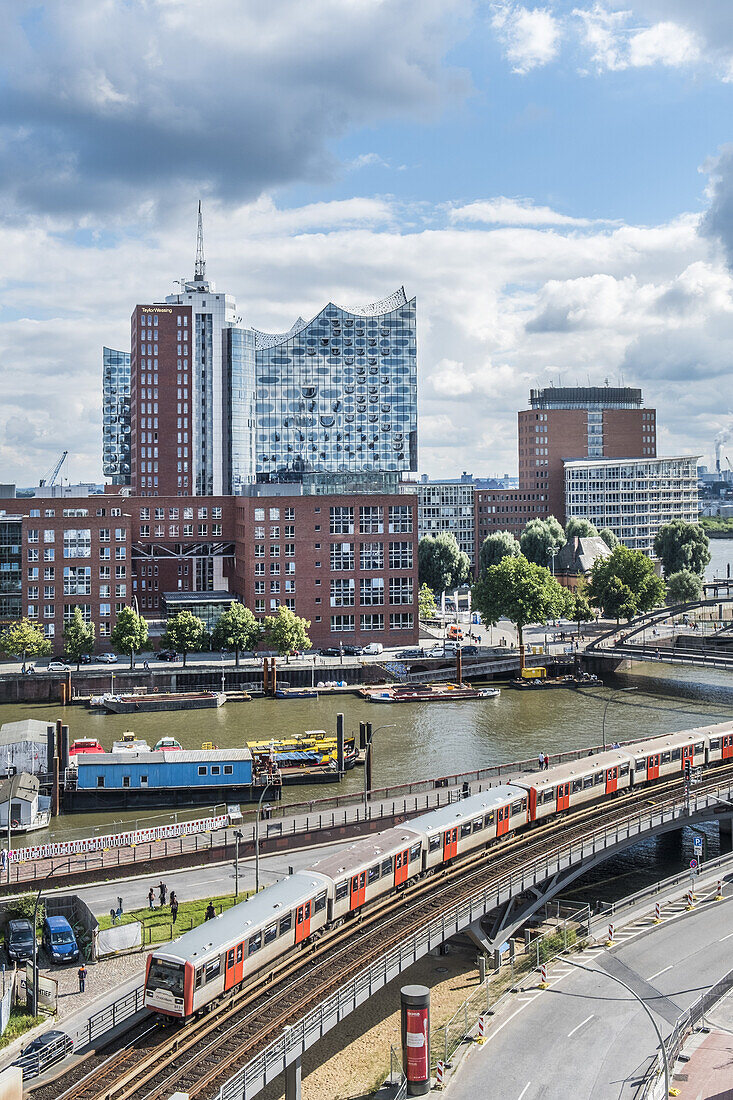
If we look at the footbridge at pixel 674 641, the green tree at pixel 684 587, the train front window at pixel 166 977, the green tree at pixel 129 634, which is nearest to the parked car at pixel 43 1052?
the train front window at pixel 166 977

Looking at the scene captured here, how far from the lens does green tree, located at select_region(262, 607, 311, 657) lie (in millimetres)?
113750

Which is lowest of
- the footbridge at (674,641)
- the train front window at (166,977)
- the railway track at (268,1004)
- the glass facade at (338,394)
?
the railway track at (268,1004)

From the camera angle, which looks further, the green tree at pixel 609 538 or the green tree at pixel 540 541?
the green tree at pixel 609 538

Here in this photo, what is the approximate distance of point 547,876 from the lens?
45406mm

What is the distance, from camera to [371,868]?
41938mm

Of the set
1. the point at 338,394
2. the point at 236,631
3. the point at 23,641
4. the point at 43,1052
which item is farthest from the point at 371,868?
the point at 338,394

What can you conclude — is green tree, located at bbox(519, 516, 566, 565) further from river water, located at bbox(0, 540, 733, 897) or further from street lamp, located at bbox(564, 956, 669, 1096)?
street lamp, located at bbox(564, 956, 669, 1096)

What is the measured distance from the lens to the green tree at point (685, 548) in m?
171

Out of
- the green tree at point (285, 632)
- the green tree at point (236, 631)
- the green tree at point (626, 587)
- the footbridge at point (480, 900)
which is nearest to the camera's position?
the footbridge at point (480, 900)

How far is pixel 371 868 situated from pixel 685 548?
140 metres

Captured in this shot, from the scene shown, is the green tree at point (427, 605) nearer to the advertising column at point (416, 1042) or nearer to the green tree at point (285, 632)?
the green tree at point (285, 632)

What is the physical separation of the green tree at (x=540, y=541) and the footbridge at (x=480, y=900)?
117066mm

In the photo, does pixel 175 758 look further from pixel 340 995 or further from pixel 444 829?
pixel 340 995

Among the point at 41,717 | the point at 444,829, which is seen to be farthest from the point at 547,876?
the point at 41,717
